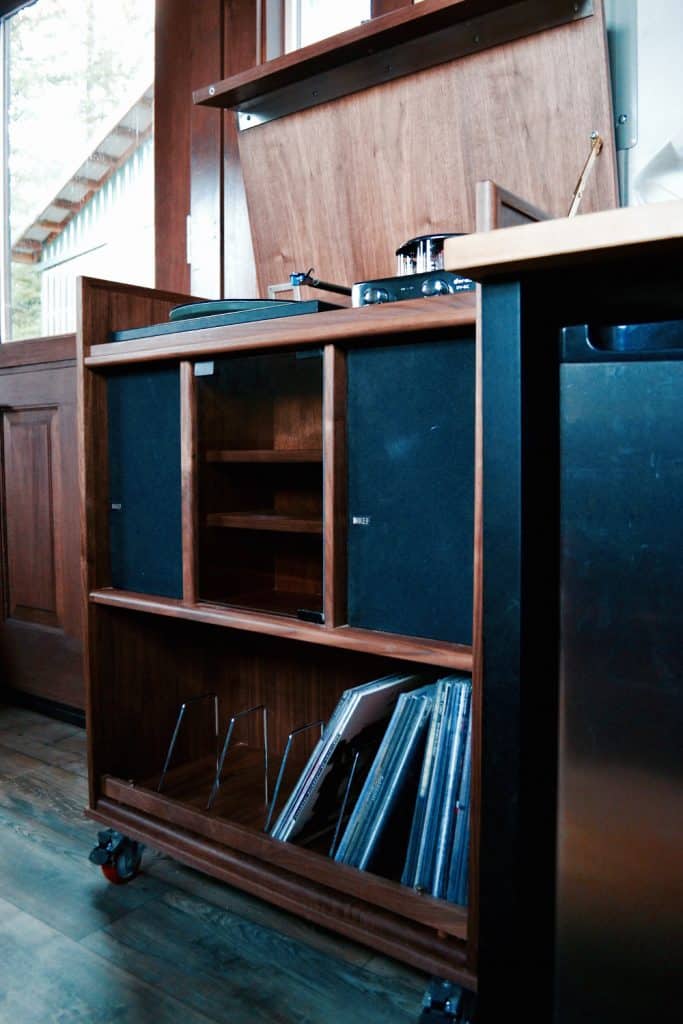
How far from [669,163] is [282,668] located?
1221 mm

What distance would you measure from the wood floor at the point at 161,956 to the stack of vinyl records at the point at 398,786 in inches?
6.5

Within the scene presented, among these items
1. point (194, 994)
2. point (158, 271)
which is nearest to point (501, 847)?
point (194, 994)

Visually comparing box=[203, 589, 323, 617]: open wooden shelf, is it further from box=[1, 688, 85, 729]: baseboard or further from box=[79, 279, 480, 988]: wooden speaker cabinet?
box=[1, 688, 85, 729]: baseboard

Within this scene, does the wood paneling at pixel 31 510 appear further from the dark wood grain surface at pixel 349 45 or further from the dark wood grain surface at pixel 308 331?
the dark wood grain surface at pixel 349 45

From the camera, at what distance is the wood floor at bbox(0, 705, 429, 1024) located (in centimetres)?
114

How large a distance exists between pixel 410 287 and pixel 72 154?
2.05 metres

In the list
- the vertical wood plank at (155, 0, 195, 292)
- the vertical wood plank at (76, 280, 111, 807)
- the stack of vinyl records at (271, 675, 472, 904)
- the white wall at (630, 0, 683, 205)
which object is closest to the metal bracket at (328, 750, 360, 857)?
the stack of vinyl records at (271, 675, 472, 904)

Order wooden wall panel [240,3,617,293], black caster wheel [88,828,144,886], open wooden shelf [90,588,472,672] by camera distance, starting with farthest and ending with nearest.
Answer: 1. black caster wheel [88,828,144,886]
2. wooden wall panel [240,3,617,293]
3. open wooden shelf [90,588,472,672]

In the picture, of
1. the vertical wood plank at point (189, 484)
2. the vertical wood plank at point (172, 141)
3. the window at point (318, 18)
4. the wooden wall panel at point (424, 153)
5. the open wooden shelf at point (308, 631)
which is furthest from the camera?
the vertical wood plank at point (172, 141)

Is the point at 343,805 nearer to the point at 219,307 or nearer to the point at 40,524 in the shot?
the point at 219,307

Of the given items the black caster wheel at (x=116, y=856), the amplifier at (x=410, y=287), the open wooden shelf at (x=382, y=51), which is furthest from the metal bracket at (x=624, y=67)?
the black caster wheel at (x=116, y=856)

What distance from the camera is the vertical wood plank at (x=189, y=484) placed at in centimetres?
135

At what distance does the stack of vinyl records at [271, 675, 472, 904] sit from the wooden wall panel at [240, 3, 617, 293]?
83 centimetres

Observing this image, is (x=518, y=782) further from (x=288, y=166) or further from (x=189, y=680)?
(x=288, y=166)
